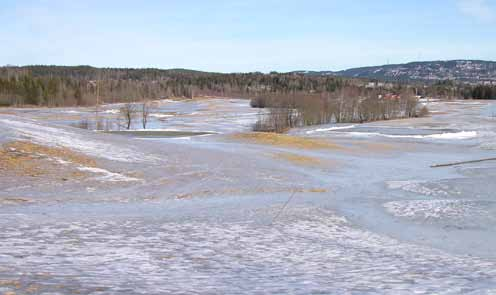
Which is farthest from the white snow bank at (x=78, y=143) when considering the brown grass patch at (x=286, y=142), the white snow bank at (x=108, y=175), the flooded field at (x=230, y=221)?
the brown grass patch at (x=286, y=142)

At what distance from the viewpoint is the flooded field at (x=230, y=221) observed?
9602 mm

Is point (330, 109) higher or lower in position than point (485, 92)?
lower

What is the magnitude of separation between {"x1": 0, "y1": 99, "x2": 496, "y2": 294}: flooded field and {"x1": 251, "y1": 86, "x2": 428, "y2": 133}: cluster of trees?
141ft

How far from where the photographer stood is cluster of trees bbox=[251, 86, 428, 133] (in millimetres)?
79250

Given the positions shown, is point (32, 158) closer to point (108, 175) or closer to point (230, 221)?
point (108, 175)

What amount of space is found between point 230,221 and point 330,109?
73.3 meters

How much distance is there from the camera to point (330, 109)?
88000 millimetres

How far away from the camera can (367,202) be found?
21.0 m

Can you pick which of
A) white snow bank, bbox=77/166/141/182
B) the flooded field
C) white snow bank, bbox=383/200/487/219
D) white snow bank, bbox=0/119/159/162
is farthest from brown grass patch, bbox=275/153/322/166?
white snow bank, bbox=383/200/487/219

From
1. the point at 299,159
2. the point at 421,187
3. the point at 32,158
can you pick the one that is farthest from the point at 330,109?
the point at 32,158

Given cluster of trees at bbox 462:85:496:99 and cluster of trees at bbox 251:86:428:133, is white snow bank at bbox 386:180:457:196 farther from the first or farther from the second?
cluster of trees at bbox 462:85:496:99

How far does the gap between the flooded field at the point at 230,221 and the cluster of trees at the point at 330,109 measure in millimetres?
43052

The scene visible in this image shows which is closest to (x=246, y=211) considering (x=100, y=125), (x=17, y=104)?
(x=100, y=125)

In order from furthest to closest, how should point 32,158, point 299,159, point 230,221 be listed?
1. point 299,159
2. point 32,158
3. point 230,221
